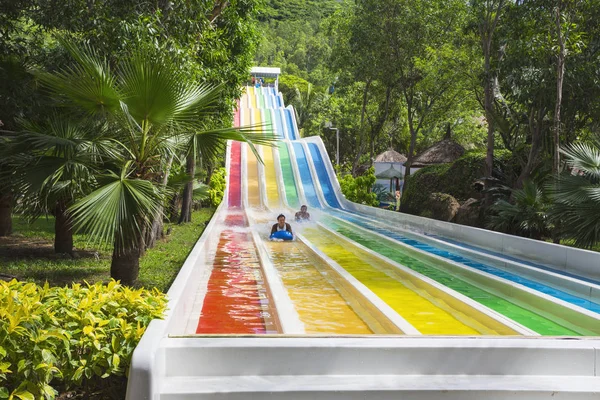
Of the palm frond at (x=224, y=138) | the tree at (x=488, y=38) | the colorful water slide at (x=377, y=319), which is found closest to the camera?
the colorful water slide at (x=377, y=319)

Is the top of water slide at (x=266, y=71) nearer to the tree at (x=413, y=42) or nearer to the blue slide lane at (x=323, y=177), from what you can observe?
the blue slide lane at (x=323, y=177)

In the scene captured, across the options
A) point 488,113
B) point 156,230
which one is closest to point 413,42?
point 488,113

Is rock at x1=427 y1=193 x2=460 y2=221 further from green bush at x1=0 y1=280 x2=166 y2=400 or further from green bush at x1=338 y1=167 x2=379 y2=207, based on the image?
green bush at x1=0 y1=280 x2=166 y2=400

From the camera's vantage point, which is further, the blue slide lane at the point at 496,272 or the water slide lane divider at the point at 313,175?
the water slide lane divider at the point at 313,175

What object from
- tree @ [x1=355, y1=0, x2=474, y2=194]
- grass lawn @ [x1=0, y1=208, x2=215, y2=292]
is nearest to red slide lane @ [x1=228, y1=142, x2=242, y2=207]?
tree @ [x1=355, y1=0, x2=474, y2=194]

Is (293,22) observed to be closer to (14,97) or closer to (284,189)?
(284,189)

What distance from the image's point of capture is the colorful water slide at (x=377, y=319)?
435 centimetres

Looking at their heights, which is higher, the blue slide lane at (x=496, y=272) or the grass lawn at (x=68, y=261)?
the blue slide lane at (x=496, y=272)

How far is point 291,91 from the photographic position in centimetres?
6431

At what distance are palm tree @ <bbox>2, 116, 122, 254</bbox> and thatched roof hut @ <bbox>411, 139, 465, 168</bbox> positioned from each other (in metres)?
19.7

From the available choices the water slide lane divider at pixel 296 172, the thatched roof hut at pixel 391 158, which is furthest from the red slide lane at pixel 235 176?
the thatched roof hut at pixel 391 158

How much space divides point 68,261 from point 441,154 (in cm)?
1803

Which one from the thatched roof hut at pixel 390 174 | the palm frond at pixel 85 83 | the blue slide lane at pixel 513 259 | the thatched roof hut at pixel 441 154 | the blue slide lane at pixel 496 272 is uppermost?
the thatched roof hut at pixel 441 154

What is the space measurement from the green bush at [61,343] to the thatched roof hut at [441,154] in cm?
2215
